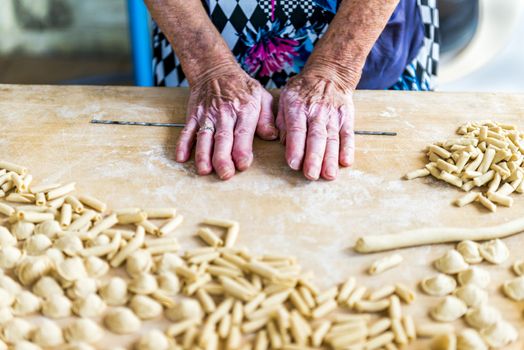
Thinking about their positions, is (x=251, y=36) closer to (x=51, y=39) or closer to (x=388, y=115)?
(x=388, y=115)

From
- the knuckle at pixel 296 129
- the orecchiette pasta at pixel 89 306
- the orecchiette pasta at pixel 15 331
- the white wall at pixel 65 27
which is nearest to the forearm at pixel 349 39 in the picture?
the knuckle at pixel 296 129

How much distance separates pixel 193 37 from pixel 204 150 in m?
0.49

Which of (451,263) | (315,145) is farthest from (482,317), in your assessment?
(315,145)

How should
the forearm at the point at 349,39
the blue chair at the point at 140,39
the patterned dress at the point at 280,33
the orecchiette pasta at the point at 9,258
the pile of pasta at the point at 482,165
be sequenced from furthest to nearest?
the blue chair at the point at 140,39
the patterned dress at the point at 280,33
the forearm at the point at 349,39
the pile of pasta at the point at 482,165
the orecchiette pasta at the point at 9,258

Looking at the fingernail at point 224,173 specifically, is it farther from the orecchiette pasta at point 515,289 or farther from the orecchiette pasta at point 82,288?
the orecchiette pasta at point 515,289

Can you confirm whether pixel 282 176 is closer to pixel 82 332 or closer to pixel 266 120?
pixel 266 120

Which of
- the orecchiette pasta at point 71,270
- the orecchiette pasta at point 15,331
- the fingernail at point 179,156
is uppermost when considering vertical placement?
the orecchiette pasta at point 71,270

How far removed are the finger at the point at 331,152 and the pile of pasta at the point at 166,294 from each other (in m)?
0.35

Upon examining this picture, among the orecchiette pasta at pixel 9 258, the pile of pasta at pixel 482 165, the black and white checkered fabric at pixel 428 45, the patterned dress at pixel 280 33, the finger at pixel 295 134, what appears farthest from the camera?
the black and white checkered fabric at pixel 428 45

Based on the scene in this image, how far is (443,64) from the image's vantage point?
266cm

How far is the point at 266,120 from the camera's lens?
181cm

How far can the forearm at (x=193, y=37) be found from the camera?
75.9 inches

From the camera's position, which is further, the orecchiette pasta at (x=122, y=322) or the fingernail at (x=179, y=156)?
the fingernail at (x=179, y=156)

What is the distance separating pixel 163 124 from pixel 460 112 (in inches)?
38.9
